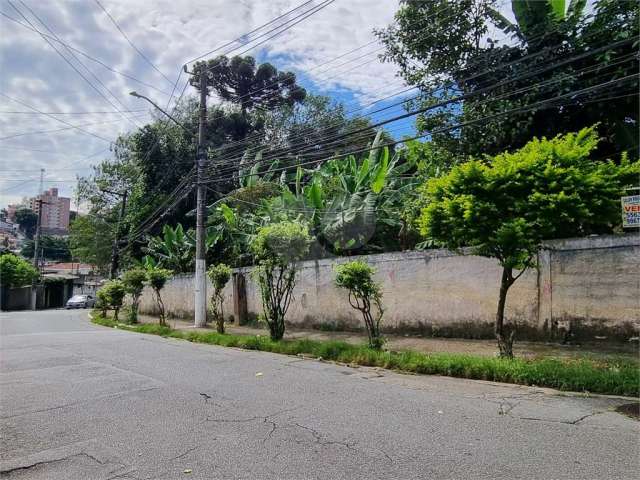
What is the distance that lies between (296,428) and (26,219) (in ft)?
287

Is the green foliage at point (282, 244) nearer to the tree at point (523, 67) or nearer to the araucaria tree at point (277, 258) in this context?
the araucaria tree at point (277, 258)

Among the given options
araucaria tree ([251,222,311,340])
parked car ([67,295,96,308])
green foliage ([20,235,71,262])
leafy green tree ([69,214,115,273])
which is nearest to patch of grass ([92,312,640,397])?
araucaria tree ([251,222,311,340])

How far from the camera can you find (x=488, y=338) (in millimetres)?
11961

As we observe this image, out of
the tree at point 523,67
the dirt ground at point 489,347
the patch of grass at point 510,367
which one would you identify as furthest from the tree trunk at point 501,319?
the tree at point 523,67

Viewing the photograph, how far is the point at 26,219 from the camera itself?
79688 millimetres

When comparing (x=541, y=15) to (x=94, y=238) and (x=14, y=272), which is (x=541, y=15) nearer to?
(x=94, y=238)

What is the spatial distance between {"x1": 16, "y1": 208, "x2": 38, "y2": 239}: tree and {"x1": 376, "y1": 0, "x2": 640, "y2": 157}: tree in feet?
259

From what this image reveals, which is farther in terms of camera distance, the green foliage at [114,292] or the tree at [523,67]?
the green foliage at [114,292]

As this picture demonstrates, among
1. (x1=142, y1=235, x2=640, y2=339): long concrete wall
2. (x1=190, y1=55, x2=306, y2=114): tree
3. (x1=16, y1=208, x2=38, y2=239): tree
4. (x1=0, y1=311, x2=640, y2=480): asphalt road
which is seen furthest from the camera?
(x1=16, y1=208, x2=38, y2=239): tree

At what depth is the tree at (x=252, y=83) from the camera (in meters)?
34.1

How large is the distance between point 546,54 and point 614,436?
11333mm

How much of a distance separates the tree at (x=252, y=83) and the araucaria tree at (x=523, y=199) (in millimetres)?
27044

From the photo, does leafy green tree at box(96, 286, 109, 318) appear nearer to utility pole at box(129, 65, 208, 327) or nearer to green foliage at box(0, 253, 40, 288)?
utility pole at box(129, 65, 208, 327)

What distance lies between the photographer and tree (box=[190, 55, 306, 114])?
34094mm
